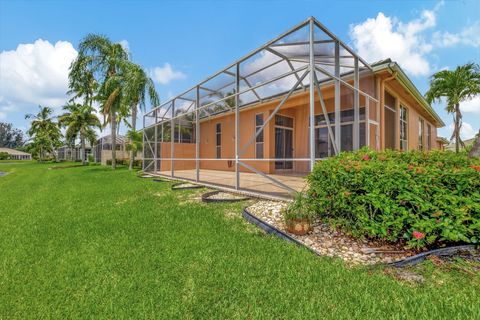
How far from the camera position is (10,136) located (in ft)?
246

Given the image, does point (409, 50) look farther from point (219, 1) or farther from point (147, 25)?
point (147, 25)

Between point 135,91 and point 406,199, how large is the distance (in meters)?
15.7

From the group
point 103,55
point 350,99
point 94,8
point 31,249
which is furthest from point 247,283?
point 103,55

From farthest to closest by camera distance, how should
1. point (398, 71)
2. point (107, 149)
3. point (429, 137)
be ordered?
point (107, 149)
point (429, 137)
point (398, 71)

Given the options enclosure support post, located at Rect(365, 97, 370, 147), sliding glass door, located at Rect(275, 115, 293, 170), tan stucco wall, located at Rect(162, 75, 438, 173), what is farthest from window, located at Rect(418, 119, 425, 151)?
enclosure support post, located at Rect(365, 97, 370, 147)

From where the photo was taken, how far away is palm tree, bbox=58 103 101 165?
1009 inches

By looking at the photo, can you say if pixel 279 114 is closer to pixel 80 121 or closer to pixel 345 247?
pixel 345 247

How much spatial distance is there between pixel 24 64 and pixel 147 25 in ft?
46.4

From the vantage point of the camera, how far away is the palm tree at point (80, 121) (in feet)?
84.1

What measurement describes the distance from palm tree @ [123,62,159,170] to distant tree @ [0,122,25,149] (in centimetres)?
8818

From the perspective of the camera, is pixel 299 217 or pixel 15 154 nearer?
pixel 299 217

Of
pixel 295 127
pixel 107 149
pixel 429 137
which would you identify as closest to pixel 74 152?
pixel 107 149

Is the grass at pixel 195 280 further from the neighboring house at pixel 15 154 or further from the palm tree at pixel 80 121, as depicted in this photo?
the neighboring house at pixel 15 154

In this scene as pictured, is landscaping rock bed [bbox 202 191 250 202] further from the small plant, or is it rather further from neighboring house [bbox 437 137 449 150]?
neighboring house [bbox 437 137 449 150]
